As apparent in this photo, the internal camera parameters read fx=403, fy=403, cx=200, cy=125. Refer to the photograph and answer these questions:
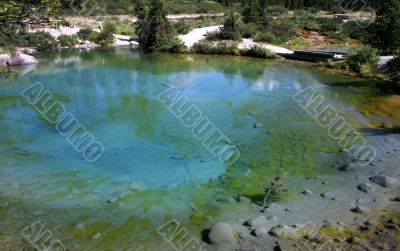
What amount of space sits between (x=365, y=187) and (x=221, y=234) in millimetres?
4599

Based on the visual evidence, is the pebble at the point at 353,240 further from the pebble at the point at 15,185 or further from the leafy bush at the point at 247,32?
the leafy bush at the point at 247,32

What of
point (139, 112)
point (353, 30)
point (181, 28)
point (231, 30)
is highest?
point (231, 30)

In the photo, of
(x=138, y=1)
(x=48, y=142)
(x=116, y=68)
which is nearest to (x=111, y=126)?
(x=48, y=142)

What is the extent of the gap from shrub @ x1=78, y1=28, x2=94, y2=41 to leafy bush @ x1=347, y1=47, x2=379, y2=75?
3060 cm

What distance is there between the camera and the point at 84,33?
4784 cm

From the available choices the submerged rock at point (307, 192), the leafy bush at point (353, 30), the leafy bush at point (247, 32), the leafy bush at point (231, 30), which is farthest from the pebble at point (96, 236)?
the leafy bush at point (353, 30)

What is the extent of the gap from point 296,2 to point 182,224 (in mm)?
89417

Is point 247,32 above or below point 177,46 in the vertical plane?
above

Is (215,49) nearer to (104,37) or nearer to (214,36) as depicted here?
(214,36)

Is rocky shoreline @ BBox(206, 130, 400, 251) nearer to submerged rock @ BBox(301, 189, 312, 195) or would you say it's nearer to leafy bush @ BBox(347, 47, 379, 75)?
submerged rock @ BBox(301, 189, 312, 195)

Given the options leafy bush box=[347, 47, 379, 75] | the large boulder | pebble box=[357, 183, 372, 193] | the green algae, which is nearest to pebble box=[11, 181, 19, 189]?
the green algae

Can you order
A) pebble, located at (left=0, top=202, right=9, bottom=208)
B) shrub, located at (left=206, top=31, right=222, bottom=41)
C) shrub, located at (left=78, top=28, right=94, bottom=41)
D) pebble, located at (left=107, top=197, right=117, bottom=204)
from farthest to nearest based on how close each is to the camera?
shrub, located at (left=78, top=28, right=94, bottom=41) < shrub, located at (left=206, top=31, right=222, bottom=41) < pebble, located at (left=107, top=197, right=117, bottom=204) < pebble, located at (left=0, top=202, right=9, bottom=208)

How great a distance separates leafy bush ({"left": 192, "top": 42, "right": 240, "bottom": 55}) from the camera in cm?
3938

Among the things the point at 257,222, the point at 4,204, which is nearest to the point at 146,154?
the point at 4,204
